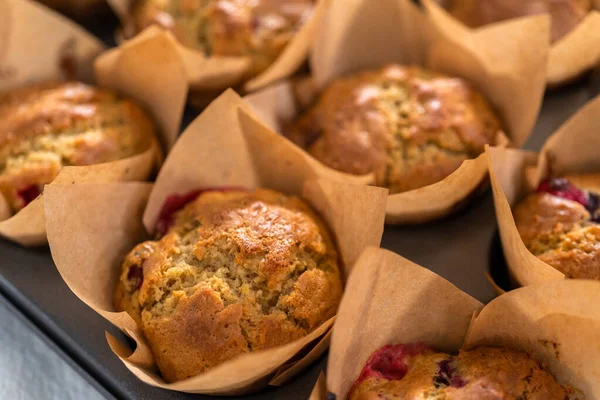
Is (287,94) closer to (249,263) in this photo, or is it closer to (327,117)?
(327,117)

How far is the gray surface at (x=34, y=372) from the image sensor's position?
1471 millimetres

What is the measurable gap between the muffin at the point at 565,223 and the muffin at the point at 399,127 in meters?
0.23

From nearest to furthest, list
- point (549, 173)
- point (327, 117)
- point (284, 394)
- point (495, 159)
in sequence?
point (284, 394) < point (495, 159) < point (549, 173) < point (327, 117)

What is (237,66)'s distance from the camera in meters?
1.87

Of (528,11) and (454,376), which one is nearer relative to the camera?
(454,376)

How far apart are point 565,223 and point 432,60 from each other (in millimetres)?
720

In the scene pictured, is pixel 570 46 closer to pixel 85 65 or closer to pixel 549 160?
pixel 549 160

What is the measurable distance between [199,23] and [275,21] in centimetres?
25

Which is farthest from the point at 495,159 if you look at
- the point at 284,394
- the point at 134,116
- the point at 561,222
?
the point at 134,116

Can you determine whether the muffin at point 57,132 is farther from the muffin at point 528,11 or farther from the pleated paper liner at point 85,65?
the muffin at point 528,11

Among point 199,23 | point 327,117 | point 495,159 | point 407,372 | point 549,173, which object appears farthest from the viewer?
point 199,23

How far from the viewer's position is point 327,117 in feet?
6.04

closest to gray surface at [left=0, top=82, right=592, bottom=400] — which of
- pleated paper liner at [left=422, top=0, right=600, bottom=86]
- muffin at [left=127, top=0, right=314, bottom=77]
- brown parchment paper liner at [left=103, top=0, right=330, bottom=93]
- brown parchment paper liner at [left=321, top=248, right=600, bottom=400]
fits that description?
brown parchment paper liner at [left=321, top=248, right=600, bottom=400]

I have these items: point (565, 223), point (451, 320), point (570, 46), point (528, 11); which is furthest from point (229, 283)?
point (528, 11)
